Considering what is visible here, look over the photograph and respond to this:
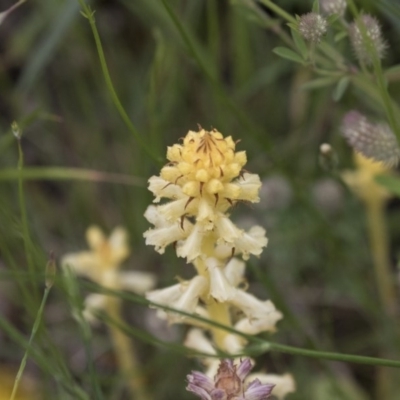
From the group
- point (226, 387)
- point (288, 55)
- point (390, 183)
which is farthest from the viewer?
point (390, 183)

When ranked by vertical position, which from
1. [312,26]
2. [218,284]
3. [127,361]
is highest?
[312,26]

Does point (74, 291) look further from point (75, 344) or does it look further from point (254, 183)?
point (75, 344)

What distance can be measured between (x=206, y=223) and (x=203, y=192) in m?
0.03

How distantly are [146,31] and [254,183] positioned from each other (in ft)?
4.56

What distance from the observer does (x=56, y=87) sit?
2.19 meters

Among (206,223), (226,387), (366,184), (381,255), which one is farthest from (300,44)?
(381,255)

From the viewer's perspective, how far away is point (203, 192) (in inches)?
32.0

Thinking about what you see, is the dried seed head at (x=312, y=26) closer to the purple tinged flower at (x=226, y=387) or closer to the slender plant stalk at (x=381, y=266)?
the purple tinged flower at (x=226, y=387)

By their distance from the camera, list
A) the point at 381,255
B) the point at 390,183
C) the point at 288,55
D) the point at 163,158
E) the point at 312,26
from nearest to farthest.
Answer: the point at 312,26 → the point at 288,55 → the point at 390,183 → the point at 163,158 → the point at 381,255

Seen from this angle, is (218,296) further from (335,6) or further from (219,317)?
(335,6)

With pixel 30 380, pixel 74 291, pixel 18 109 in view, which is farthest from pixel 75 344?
pixel 74 291

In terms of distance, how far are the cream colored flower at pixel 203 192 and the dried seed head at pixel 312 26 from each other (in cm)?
18

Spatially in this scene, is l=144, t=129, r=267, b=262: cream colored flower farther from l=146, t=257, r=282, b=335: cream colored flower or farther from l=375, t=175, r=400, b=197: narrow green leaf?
l=375, t=175, r=400, b=197: narrow green leaf

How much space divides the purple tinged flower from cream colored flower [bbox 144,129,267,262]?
0.38ft
